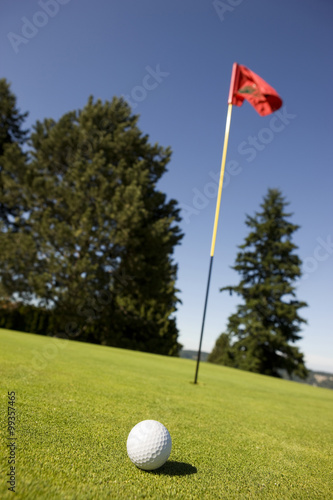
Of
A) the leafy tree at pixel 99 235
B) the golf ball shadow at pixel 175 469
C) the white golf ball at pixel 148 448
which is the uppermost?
the leafy tree at pixel 99 235

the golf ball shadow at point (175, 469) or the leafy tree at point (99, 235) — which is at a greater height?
the leafy tree at point (99, 235)

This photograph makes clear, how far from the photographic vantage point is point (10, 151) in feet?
65.8

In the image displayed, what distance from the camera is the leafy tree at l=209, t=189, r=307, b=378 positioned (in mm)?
26891

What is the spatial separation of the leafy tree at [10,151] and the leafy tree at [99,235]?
0.93 metres

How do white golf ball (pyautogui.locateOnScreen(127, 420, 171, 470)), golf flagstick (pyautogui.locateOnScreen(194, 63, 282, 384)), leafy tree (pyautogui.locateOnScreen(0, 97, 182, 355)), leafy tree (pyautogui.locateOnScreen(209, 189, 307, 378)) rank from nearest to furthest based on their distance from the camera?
white golf ball (pyautogui.locateOnScreen(127, 420, 171, 470)) → golf flagstick (pyautogui.locateOnScreen(194, 63, 282, 384)) → leafy tree (pyautogui.locateOnScreen(0, 97, 182, 355)) → leafy tree (pyautogui.locateOnScreen(209, 189, 307, 378))

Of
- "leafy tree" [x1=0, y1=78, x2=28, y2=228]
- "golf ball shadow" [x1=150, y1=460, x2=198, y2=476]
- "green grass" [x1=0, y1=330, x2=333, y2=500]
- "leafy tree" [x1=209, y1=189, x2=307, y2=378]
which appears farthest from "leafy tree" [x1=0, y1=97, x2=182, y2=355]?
"golf ball shadow" [x1=150, y1=460, x2=198, y2=476]

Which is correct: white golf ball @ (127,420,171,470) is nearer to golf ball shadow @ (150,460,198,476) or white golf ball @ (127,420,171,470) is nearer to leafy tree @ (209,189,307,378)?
golf ball shadow @ (150,460,198,476)

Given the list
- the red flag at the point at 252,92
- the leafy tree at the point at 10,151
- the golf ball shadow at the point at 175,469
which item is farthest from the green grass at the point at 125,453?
the leafy tree at the point at 10,151

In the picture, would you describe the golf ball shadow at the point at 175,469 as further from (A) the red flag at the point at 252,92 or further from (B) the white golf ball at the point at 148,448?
(A) the red flag at the point at 252,92

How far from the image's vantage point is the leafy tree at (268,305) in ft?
88.2

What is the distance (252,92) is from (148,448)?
381 inches

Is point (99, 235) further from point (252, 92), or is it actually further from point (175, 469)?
point (175, 469)

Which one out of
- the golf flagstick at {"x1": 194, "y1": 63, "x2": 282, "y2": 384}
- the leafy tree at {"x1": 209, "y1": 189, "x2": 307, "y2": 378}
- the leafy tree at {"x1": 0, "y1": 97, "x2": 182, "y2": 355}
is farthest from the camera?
the leafy tree at {"x1": 209, "y1": 189, "x2": 307, "y2": 378}

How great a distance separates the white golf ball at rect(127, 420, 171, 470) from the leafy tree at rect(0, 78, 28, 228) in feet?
68.0
